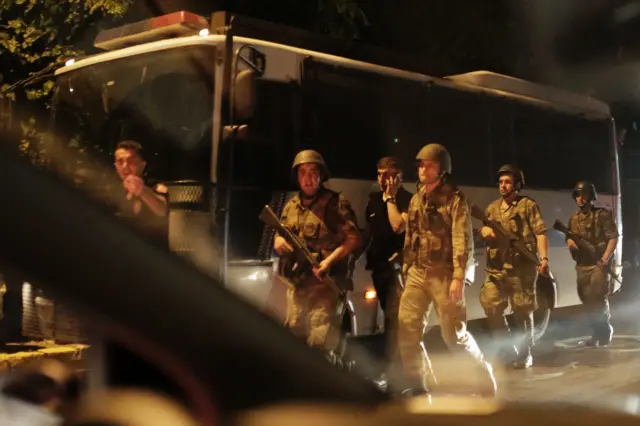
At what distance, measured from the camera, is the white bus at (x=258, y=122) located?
6305 mm

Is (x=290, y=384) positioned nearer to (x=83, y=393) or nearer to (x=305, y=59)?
(x=83, y=393)

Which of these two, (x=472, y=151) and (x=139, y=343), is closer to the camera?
(x=139, y=343)

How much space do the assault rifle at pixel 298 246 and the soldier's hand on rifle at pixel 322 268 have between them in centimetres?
2

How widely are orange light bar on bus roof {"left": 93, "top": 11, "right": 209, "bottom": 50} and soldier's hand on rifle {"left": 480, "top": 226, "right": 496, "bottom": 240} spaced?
3179 mm

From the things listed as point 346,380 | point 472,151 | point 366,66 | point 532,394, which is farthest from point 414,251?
point 346,380

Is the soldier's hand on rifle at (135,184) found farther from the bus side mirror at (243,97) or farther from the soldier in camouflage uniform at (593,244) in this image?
the soldier in camouflage uniform at (593,244)

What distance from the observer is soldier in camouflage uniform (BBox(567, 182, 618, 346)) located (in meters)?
8.76

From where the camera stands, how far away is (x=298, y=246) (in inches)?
234

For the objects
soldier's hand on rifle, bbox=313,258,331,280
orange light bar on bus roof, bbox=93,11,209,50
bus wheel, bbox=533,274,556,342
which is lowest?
bus wheel, bbox=533,274,556,342

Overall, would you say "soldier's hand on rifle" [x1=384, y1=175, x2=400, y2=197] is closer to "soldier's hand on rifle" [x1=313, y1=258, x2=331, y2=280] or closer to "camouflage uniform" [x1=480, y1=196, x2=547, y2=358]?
"soldier's hand on rifle" [x1=313, y1=258, x2=331, y2=280]

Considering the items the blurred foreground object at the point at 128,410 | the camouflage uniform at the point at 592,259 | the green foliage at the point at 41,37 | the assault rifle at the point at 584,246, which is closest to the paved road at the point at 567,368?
the camouflage uniform at the point at 592,259

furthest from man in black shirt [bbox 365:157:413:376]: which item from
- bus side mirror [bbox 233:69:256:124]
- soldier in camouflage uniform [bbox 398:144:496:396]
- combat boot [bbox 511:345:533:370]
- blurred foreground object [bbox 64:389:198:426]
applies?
blurred foreground object [bbox 64:389:198:426]

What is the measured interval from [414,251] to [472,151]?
117 inches

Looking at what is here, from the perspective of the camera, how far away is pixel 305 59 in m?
6.95
